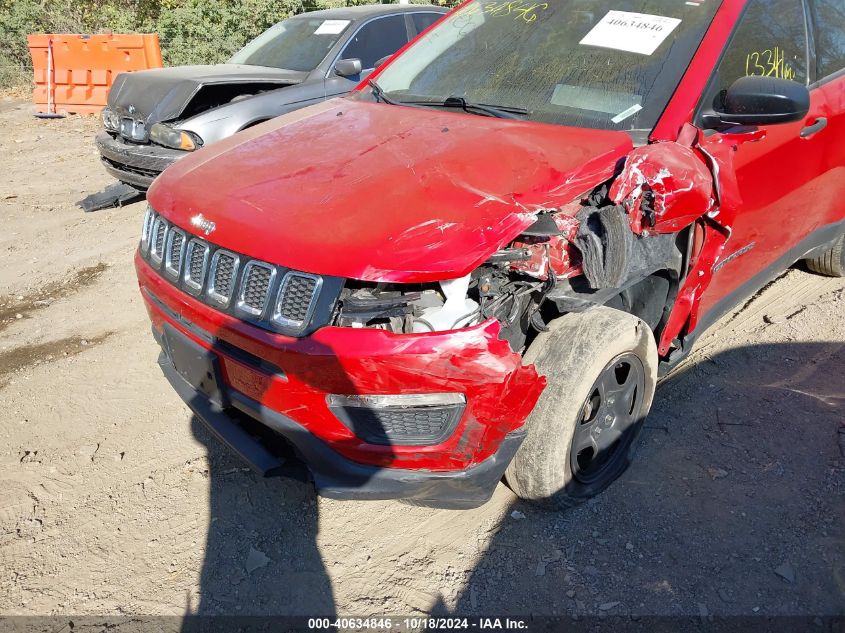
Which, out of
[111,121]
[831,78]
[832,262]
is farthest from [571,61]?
[111,121]

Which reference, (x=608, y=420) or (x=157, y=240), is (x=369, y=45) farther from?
(x=608, y=420)

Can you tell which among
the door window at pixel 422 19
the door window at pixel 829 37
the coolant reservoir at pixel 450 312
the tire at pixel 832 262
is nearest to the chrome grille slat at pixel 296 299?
the coolant reservoir at pixel 450 312

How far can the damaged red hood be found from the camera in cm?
196

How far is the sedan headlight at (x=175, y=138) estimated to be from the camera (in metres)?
5.78

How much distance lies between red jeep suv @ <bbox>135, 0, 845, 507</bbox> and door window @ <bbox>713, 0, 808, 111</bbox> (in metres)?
0.01

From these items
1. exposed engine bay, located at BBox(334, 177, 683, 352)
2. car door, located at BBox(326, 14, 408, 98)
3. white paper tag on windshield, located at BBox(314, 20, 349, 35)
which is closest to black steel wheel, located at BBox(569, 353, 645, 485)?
exposed engine bay, located at BBox(334, 177, 683, 352)

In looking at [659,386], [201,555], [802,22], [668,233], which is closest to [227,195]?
[201,555]

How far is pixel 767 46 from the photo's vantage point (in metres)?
2.97

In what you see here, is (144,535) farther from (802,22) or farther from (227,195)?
(802,22)

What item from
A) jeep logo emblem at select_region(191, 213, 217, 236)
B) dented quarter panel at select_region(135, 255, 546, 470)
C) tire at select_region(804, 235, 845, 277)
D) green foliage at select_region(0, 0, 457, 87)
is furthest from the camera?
green foliage at select_region(0, 0, 457, 87)

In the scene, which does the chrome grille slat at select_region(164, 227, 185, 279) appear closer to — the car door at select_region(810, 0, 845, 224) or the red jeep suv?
the red jeep suv

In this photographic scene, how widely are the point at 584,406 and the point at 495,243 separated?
2.68 ft

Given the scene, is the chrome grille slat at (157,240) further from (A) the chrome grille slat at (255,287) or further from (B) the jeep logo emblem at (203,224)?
(A) the chrome grille slat at (255,287)

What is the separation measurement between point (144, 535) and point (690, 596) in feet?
6.86
